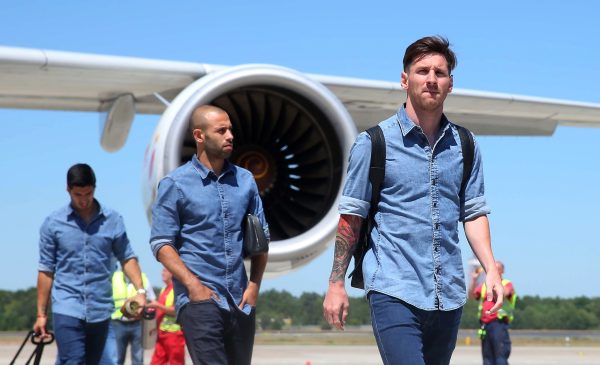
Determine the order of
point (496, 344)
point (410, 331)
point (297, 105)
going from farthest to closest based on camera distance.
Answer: point (496, 344)
point (297, 105)
point (410, 331)

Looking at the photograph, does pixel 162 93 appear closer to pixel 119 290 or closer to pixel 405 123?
pixel 119 290

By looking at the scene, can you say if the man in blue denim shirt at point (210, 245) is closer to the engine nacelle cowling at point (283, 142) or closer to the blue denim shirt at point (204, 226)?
the blue denim shirt at point (204, 226)

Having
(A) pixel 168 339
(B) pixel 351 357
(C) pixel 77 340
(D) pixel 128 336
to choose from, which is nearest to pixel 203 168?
(C) pixel 77 340

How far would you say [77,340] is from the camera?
5.66 m

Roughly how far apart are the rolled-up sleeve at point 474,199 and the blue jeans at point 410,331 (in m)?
0.33

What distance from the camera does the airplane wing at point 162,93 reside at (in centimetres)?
781

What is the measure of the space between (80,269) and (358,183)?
9.03ft

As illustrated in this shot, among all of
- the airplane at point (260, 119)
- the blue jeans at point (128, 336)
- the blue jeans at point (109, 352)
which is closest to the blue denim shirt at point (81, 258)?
the blue jeans at point (109, 352)

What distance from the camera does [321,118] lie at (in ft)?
24.8

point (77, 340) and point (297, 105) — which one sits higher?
point (297, 105)

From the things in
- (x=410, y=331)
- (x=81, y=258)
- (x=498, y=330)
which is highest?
(x=498, y=330)

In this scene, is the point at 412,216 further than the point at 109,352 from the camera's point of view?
No

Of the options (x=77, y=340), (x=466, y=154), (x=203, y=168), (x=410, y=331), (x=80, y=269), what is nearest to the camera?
(x=410, y=331)

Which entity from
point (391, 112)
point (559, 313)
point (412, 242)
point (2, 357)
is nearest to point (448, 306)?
point (412, 242)
